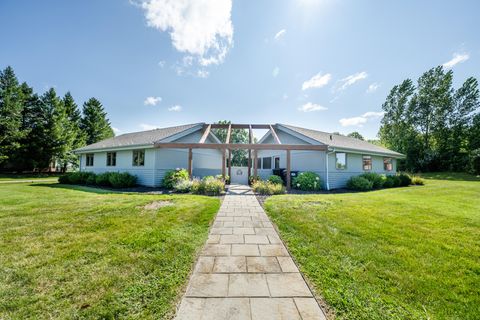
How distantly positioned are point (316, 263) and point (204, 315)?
6.14 feet

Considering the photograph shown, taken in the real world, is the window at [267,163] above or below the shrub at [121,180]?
above

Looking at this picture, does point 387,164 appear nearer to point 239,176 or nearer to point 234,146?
point 239,176

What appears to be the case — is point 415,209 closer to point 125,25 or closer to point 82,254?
point 82,254

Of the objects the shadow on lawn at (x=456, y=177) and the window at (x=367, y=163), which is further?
the shadow on lawn at (x=456, y=177)

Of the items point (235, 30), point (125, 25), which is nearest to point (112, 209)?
point (125, 25)

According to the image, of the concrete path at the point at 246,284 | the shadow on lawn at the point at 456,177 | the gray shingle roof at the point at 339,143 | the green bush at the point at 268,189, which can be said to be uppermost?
the gray shingle roof at the point at 339,143

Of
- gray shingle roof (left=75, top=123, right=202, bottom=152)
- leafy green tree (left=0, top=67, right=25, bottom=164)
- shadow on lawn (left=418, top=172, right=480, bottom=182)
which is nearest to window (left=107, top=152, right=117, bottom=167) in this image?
gray shingle roof (left=75, top=123, right=202, bottom=152)

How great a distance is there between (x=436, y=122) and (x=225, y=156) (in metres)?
33.1

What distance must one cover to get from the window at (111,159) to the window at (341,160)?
16069mm

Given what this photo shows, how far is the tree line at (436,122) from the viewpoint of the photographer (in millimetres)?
25017

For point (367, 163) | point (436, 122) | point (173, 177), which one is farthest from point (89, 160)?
point (436, 122)

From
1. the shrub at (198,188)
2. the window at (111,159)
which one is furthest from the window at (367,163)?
the window at (111,159)

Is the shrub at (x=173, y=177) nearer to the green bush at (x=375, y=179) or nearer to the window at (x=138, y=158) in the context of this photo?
the window at (x=138, y=158)

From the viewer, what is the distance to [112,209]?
5.94 m
